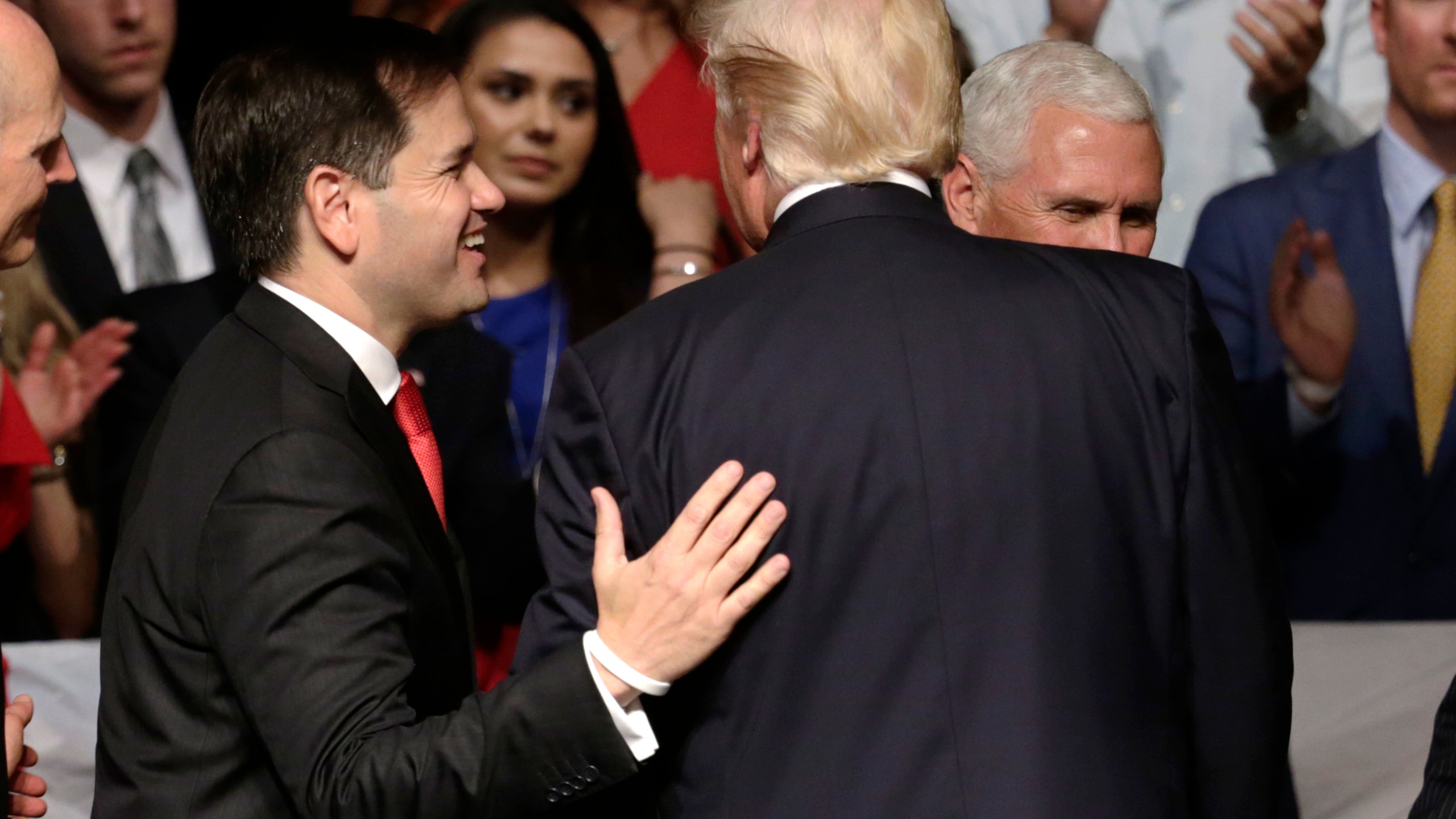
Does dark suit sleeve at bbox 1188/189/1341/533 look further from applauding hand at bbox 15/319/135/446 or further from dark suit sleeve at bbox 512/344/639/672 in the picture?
applauding hand at bbox 15/319/135/446

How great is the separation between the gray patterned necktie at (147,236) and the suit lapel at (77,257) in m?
0.06

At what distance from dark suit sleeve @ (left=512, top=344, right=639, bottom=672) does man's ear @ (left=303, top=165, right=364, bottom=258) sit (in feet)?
1.25

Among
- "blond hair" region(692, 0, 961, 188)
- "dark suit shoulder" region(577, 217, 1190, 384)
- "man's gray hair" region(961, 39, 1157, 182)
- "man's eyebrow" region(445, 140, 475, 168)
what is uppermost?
"blond hair" region(692, 0, 961, 188)

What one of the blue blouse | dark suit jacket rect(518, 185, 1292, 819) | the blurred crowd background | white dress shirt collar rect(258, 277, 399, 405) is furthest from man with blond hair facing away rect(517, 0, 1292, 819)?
the blue blouse

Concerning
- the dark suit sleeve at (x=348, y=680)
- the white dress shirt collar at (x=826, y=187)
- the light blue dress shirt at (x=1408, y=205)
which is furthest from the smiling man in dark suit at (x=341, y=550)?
the light blue dress shirt at (x=1408, y=205)

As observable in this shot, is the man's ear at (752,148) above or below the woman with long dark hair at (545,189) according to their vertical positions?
above

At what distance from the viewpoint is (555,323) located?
3332mm

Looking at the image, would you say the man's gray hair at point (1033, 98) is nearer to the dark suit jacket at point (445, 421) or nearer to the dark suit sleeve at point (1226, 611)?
the dark suit sleeve at point (1226, 611)

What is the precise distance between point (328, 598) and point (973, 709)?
646 millimetres

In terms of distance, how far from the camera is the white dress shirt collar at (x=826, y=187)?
152cm

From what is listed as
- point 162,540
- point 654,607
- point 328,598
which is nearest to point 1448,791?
point 654,607

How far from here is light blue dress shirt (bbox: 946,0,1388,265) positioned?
333cm

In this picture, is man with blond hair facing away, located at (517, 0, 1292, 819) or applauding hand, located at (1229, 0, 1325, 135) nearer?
man with blond hair facing away, located at (517, 0, 1292, 819)

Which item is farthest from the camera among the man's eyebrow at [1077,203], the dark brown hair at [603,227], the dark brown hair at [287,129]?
the dark brown hair at [603,227]
